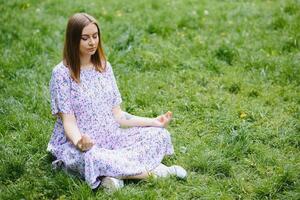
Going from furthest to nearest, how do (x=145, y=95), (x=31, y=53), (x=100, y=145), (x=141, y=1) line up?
(x=141, y=1)
(x=31, y=53)
(x=145, y=95)
(x=100, y=145)

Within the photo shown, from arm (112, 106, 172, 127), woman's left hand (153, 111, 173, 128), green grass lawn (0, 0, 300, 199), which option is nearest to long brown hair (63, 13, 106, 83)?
arm (112, 106, 172, 127)

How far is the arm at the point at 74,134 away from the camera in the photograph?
348 cm

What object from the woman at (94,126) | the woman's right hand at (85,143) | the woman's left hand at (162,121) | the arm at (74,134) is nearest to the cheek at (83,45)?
the woman at (94,126)

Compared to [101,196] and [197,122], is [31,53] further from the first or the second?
[101,196]

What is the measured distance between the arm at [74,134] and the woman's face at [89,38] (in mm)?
512

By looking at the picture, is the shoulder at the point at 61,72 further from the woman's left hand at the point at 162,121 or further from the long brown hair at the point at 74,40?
the woman's left hand at the point at 162,121

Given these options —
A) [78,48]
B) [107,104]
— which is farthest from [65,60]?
[107,104]

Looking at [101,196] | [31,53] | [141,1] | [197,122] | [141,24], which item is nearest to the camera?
A: [101,196]

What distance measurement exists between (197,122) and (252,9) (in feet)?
9.80

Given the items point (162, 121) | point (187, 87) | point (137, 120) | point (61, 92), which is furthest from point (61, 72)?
point (187, 87)

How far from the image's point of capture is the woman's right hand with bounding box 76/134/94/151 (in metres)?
3.46

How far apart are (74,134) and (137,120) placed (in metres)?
0.58

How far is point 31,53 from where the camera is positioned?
19.6 feet

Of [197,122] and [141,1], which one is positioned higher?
[141,1]
